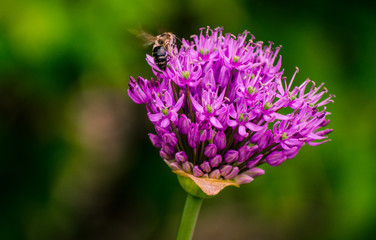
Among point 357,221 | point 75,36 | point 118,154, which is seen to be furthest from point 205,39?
point 118,154

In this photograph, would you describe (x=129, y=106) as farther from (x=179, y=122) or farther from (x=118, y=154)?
(x=179, y=122)

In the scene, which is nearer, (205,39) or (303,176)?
(205,39)

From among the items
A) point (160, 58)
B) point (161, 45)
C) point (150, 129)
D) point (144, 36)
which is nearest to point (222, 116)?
point (160, 58)

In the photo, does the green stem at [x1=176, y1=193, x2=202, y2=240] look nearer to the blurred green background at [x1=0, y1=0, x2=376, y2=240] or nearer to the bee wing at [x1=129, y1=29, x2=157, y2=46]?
the bee wing at [x1=129, y1=29, x2=157, y2=46]

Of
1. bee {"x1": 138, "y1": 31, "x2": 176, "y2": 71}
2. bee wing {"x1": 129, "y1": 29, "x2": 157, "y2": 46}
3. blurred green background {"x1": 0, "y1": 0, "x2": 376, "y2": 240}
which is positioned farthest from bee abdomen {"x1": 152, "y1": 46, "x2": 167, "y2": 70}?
blurred green background {"x1": 0, "y1": 0, "x2": 376, "y2": 240}

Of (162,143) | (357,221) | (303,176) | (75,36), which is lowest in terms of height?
(357,221)
